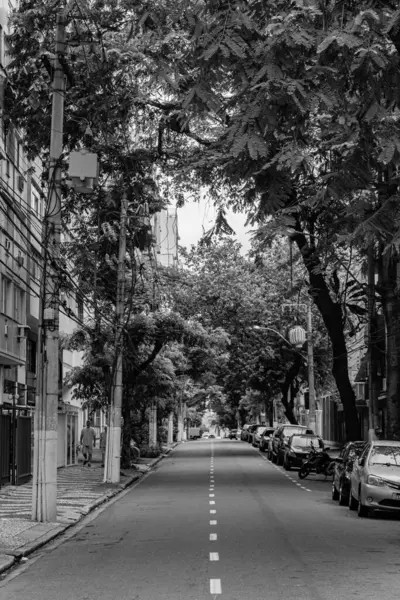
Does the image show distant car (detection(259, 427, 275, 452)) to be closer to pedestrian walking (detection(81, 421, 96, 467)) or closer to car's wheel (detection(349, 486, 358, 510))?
pedestrian walking (detection(81, 421, 96, 467))

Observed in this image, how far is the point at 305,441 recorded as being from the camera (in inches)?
1469

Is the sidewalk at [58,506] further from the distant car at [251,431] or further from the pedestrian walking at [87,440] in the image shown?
the distant car at [251,431]

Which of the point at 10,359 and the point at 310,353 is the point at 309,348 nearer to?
the point at 310,353

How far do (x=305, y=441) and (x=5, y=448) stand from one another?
15624 millimetres

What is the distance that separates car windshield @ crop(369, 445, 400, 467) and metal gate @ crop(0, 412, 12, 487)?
35.2ft

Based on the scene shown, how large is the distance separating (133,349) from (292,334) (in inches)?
443

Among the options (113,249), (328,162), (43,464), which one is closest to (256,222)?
(328,162)

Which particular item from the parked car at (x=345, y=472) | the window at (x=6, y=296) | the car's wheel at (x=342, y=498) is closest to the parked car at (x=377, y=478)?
the parked car at (x=345, y=472)

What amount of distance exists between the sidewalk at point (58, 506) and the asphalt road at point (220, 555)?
15.2 inches

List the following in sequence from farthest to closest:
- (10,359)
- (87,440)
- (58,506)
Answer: (87,440), (10,359), (58,506)

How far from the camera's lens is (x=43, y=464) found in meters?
17.3

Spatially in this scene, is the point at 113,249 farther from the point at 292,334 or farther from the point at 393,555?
the point at 393,555

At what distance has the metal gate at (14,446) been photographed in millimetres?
25172

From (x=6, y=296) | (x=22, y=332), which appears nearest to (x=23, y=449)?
(x=22, y=332)
